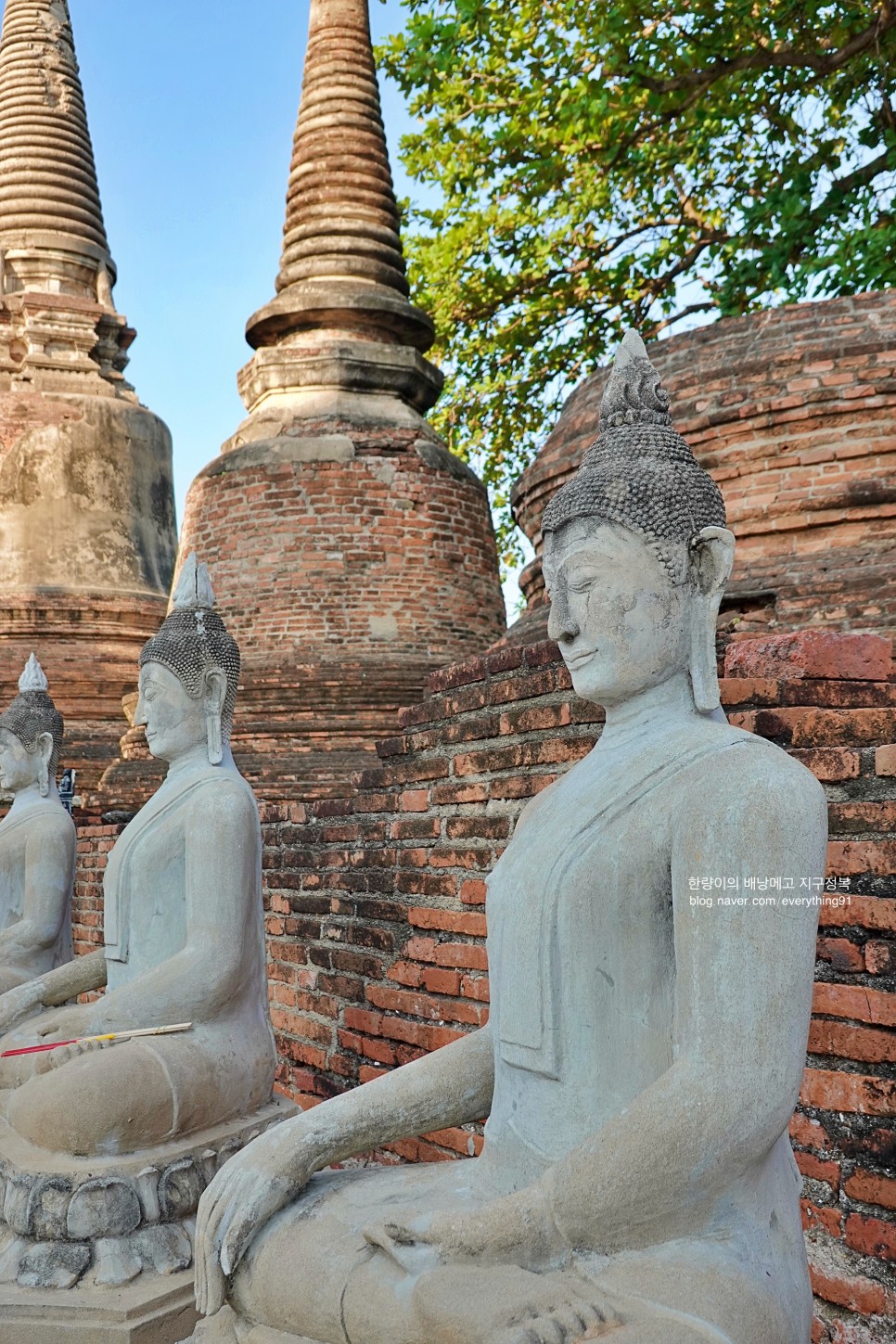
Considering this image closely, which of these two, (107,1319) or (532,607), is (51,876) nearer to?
(107,1319)

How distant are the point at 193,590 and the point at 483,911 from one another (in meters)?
1.37

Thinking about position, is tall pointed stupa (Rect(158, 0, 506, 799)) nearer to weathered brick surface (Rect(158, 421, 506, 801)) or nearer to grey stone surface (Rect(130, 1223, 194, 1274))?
weathered brick surface (Rect(158, 421, 506, 801))

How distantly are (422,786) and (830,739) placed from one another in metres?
1.77

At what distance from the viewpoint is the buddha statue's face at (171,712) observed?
10.9ft

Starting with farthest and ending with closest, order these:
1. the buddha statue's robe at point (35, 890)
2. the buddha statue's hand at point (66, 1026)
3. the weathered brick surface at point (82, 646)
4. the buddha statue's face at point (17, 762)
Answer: the weathered brick surface at point (82, 646), the buddha statue's face at point (17, 762), the buddha statue's robe at point (35, 890), the buddha statue's hand at point (66, 1026)

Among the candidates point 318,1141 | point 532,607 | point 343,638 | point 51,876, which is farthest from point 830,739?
point 343,638

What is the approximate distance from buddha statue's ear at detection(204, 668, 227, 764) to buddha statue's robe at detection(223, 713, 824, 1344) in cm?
156

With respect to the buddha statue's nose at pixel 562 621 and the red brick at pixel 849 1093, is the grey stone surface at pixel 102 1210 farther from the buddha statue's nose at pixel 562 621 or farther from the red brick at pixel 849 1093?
the buddha statue's nose at pixel 562 621

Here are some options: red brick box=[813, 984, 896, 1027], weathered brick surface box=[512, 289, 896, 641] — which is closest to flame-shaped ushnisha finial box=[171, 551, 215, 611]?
red brick box=[813, 984, 896, 1027]

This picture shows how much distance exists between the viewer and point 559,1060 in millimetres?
1775

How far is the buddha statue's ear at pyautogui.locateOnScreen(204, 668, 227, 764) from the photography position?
3.33m

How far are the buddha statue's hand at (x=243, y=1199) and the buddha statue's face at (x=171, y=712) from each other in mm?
1590

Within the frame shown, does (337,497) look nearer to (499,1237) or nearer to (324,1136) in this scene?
(324,1136)

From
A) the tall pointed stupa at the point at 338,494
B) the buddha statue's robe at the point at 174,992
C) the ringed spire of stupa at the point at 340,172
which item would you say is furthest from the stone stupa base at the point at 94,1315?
the ringed spire of stupa at the point at 340,172
